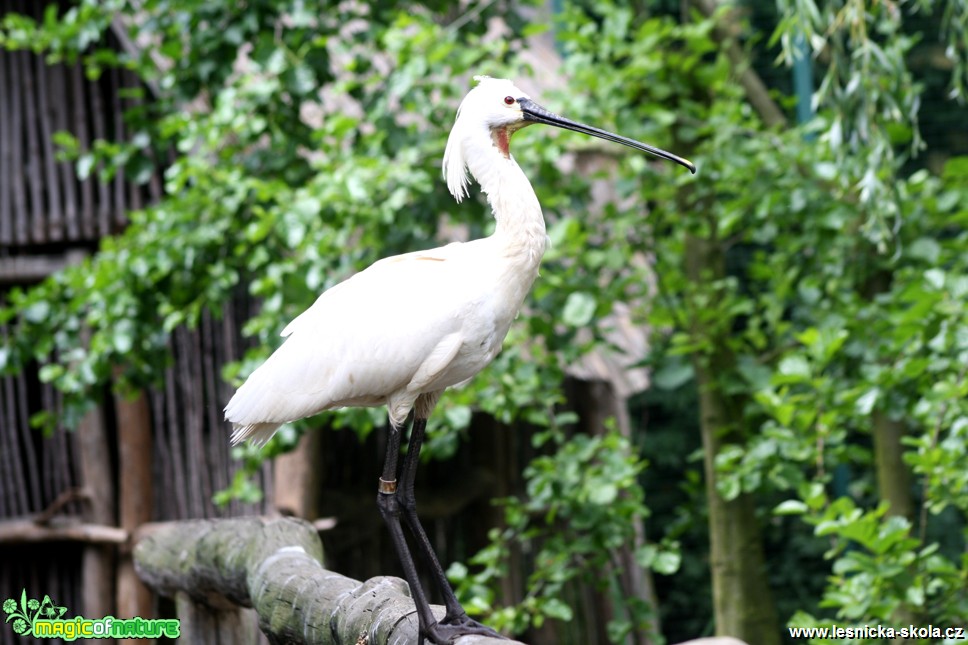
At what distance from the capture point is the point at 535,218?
2.73 m

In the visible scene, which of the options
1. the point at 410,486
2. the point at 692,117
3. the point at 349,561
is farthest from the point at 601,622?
the point at 410,486

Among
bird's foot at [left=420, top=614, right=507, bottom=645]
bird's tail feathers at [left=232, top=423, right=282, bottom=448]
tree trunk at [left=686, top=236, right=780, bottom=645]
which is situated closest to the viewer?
bird's foot at [left=420, top=614, right=507, bottom=645]

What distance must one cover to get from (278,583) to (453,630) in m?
0.66

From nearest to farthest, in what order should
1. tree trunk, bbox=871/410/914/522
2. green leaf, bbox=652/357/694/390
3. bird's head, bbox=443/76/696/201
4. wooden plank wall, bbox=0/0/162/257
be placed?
bird's head, bbox=443/76/696/201 < green leaf, bbox=652/357/694/390 < tree trunk, bbox=871/410/914/522 < wooden plank wall, bbox=0/0/162/257

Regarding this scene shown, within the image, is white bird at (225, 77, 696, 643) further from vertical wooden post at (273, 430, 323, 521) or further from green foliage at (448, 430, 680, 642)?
vertical wooden post at (273, 430, 323, 521)

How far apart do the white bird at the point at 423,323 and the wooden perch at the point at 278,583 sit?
0.11m

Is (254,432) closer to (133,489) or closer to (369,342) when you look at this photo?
(369,342)

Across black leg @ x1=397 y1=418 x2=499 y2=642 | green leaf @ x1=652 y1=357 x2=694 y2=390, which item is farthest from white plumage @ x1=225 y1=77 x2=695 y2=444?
green leaf @ x1=652 y1=357 x2=694 y2=390

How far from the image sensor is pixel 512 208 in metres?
2.73

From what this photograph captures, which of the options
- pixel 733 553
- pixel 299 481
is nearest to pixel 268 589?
pixel 299 481

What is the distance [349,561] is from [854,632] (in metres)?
3.11

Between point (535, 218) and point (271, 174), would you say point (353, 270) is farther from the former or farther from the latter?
point (535, 218)

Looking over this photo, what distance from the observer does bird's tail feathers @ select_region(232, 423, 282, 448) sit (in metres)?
2.93

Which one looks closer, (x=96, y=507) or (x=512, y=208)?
(x=512, y=208)
